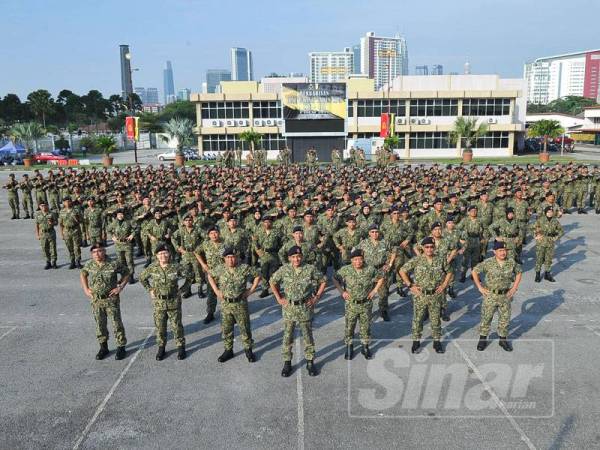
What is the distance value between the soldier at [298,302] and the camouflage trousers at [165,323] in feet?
5.51

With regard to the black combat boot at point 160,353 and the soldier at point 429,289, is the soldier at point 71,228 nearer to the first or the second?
the black combat boot at point 160,353

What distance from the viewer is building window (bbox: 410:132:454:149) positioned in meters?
53.6

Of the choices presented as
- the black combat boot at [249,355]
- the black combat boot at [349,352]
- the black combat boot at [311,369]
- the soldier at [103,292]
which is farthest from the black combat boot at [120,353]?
the black combat boot at [349,352]

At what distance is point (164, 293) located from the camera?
7418mm

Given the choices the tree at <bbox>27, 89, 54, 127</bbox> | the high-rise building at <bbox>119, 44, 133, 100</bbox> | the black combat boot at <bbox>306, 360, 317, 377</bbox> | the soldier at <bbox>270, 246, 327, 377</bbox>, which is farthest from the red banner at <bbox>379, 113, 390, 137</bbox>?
the tree at <bbox>27, 89, 54, 127</bbox>

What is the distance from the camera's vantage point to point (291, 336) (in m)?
7.08

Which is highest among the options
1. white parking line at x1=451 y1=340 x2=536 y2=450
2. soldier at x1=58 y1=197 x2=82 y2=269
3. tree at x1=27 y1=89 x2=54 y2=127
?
tree at x1=27 y1=89 x2=54 y2=127

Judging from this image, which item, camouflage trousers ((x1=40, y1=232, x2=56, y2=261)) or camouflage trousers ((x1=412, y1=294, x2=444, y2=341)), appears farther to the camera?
camouflage trousers ((x1=40, y1=232, x2=56, y2=261))

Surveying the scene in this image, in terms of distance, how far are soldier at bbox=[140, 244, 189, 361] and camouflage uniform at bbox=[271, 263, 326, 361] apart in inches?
68.0

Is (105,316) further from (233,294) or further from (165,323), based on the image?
(233,294)

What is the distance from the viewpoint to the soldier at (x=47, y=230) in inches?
496

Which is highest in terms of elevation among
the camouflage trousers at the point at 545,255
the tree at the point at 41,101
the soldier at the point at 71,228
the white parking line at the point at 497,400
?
the tree at the point at 41,101

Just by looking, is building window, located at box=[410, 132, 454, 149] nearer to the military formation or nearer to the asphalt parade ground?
the military formation

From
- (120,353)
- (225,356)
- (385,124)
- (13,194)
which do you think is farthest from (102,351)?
(385,124)
